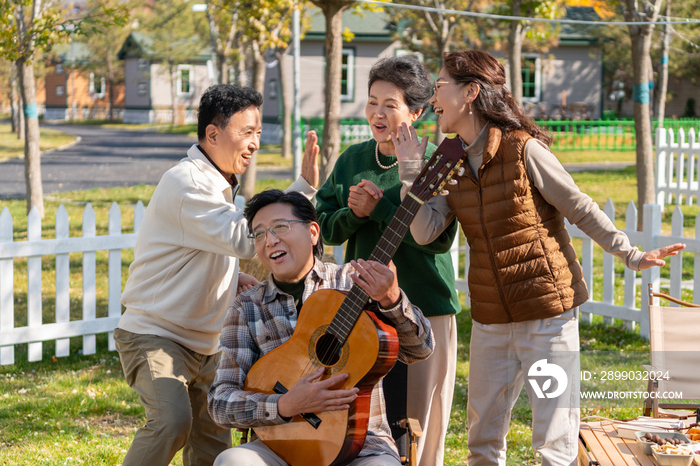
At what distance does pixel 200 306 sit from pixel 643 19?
7.56 meters

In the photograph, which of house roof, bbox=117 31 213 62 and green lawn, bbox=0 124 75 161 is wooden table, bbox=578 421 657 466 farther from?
house roof, bbox=117 31 213 62

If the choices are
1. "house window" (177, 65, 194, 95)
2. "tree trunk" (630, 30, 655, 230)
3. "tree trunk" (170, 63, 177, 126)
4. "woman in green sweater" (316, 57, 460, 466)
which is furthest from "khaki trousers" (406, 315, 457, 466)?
"house window" (177, 65, 194, 95)

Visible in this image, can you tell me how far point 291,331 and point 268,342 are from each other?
101 millimetres

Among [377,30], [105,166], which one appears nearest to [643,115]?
[105,166]

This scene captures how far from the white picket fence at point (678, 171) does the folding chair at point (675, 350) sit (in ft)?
32.1

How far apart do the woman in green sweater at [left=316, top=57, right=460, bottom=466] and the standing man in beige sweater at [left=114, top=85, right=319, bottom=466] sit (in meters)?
0.25

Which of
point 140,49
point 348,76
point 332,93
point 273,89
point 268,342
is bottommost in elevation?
point 268,342

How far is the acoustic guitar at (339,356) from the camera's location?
253 cm

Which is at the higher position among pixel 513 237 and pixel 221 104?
pixel 221 104

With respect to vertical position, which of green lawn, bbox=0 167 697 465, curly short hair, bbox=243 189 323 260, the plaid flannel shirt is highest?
curly short hair, bbox=243 189 323 260

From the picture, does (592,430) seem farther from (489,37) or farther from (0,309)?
(489,37)

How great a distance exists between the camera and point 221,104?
3158mm

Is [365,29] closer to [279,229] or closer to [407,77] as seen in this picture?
[407,77]

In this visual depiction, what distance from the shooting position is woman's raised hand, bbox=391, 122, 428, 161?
2.85 metres
